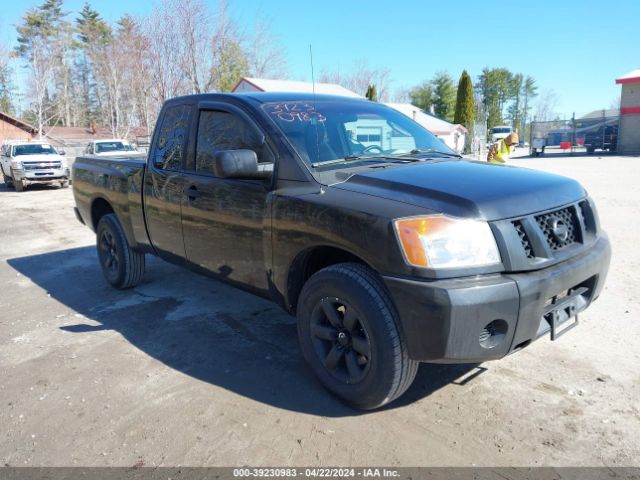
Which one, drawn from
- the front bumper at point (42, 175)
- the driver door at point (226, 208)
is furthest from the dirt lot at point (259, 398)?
the front bumper at point (42, 175)

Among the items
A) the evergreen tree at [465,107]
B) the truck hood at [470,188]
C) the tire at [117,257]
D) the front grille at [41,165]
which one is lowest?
the tire at [117,257]

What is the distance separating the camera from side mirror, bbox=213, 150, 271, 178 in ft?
10.2

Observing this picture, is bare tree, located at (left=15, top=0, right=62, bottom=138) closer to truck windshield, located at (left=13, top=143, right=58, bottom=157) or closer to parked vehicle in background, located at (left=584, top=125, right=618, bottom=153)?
truck windshield, located at (left=13, top=143, right=58, bottom=157)

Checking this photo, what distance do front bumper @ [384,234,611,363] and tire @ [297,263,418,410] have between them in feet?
0.36

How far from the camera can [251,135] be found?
3574 millimetres

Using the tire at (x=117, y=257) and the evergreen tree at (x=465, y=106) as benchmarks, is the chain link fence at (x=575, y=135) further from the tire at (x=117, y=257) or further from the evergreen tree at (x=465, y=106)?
the tire at (x=117, y=257)

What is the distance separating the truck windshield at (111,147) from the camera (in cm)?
1934

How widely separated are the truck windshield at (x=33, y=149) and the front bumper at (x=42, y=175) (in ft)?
3.21

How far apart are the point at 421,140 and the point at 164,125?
2364 mm

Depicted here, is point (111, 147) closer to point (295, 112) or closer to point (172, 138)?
point (172, 138)

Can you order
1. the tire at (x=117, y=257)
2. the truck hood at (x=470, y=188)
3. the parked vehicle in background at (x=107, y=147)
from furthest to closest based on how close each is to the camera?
the parked vehicle in background at (x=107, y=147)
the tire at (x=117, y=257)
the truck hood at (x=470, y=188)

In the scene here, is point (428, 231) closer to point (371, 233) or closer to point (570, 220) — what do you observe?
point (371, 233)

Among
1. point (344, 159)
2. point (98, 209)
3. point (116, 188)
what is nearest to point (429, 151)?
point (344, 159)

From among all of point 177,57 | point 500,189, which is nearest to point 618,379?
point 500,189
